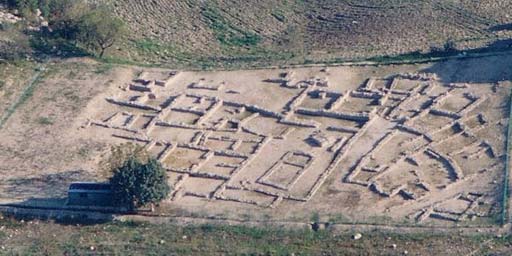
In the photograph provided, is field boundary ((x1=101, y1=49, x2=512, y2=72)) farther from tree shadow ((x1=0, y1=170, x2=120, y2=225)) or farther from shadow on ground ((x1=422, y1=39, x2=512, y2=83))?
tree shadow ((x1=0, y1=170, x2=120, y2=225))

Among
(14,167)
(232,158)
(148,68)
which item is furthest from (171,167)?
(148,68)

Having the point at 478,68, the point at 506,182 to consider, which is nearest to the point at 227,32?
the point at 478,68

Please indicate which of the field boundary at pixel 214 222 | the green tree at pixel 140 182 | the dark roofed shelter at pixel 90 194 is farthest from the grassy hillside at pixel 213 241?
the dark roofed shelter at pixel 90 194

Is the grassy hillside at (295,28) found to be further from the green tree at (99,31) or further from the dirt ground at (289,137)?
the dirt ground at (289,137)

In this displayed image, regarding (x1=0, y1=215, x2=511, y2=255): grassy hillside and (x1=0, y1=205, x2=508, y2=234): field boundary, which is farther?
(x1=0, y1=205, x2=508, y2=234): field boundary

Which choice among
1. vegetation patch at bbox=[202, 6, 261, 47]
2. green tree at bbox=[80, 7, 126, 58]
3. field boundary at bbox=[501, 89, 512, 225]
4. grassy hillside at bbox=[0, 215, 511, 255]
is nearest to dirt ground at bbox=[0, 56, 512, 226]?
field boundary at bbox=[501, 89, 512, 225]

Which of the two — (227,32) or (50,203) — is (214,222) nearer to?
(50,203)
